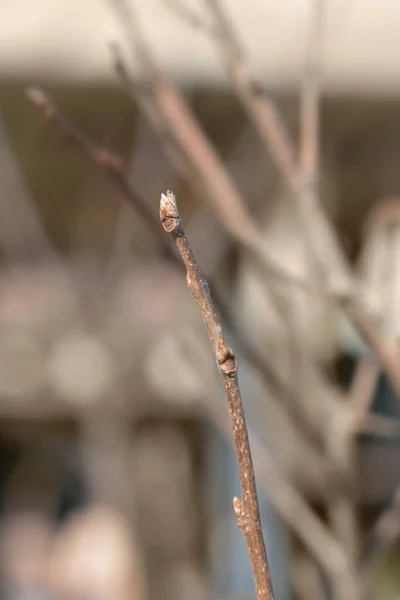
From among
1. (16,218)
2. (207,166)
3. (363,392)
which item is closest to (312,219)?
(207,166)

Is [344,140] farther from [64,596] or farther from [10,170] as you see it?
[64,596]

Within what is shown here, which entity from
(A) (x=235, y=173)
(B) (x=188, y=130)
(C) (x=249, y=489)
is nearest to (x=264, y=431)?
Result: (A) (x=235, y=173)

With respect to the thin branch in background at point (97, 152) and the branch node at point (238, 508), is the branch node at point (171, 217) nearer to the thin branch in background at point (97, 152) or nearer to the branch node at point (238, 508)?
the branch node at point (238, 508)

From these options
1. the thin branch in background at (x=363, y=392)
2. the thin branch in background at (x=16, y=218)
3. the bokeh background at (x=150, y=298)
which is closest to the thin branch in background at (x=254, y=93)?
the thin branch in background at (x=363, y=392)

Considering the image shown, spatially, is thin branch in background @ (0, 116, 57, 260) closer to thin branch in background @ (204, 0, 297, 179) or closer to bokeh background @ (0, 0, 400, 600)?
bokeh background @ (0, 0, 400, 600)

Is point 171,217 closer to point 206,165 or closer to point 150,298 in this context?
point 206,165
